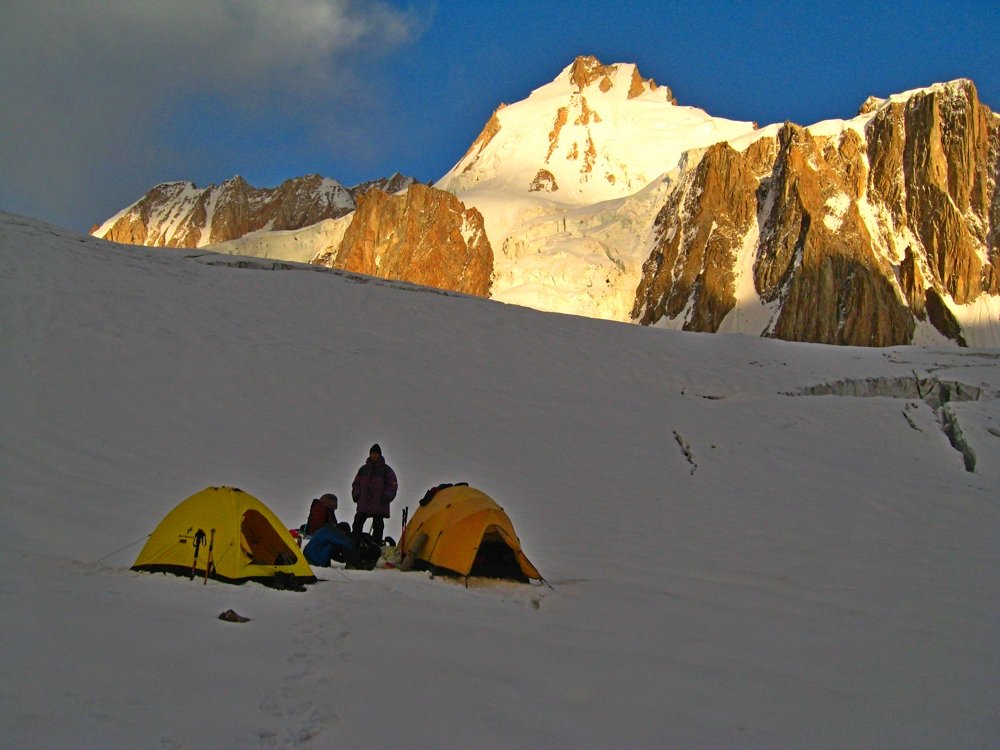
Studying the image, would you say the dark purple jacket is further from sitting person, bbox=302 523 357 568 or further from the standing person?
sitting person, bbox=302 523 357 568

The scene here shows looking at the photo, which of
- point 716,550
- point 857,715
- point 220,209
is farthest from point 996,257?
point 220,209

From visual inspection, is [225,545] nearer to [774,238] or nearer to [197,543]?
[197,543]

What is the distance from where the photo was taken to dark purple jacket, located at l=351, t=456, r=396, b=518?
29.6 ft

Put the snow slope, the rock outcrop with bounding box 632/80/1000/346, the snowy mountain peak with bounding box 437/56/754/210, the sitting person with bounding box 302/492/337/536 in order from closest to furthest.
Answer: the snow slope
the sitting person with bounding box 302/492/337/536
the rock outcrop with bounding box 632/80/1000/346
the snowy mountain peak with bounding box 437/56/754/210

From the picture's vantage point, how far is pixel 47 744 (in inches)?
114

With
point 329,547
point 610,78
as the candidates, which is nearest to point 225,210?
point 610,78

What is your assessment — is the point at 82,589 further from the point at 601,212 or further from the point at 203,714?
the point at 601,212

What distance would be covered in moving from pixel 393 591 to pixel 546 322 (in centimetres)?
2043

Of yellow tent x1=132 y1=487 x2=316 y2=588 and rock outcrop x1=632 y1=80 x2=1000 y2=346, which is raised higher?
rock outcrop x1=632 y1=80 x2=1000 y2=346

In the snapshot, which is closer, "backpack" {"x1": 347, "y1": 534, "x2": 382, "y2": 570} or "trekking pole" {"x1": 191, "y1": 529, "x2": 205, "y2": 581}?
"trekking pole" {"x1": 191, "y1": 529, "x2": 205, "y2": 581}

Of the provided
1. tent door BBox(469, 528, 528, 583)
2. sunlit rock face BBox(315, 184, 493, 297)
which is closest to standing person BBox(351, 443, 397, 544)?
tent door BBox(469, 528, 528, 583)

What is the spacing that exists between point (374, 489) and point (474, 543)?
1.98 metres

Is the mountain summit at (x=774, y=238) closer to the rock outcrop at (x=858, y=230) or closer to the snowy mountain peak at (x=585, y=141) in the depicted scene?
the rock outcrop at (x=858, y=230)

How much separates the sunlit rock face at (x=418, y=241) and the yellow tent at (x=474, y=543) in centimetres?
8571
